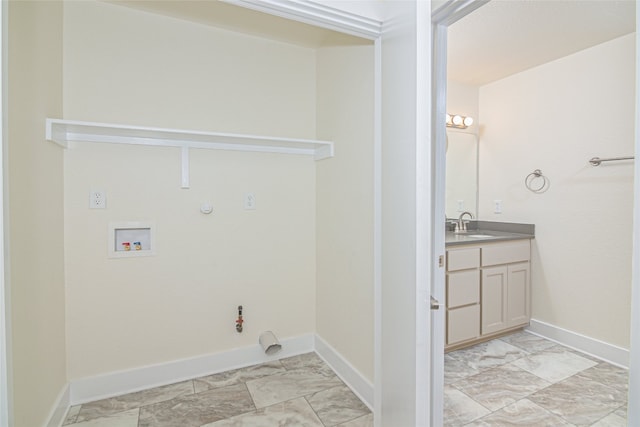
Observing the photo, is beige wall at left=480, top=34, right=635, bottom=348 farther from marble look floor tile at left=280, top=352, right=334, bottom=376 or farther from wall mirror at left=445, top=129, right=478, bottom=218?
marble look floor tile at left=280, top=352, right=334, bottom=376

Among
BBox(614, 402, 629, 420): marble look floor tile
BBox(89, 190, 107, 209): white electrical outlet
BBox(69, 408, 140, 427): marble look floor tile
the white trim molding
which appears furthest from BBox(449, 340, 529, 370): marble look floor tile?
BBox(89, 190, 107, 209): white electrical outlet

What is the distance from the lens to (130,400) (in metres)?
1.90

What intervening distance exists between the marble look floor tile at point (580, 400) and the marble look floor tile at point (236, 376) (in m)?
1.68

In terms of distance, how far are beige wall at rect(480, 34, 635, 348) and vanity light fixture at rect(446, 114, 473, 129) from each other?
27cm

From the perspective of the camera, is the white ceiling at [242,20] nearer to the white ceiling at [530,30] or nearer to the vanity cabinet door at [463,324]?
the white ceiling at [530,30]

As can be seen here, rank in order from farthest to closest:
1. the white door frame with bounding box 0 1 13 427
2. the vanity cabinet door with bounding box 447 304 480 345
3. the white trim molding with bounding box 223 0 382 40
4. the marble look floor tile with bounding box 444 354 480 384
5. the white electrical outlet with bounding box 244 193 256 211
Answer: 1. the vanity cabinet door with bounding box 447 304 480 345
2. the white electrical outlet with bounding box 244 193 256 211
3. the marble look floor tile with bounding box 444 354 480 384
4. the white trim molding with bounding box 223 0 382 40
5. the white door frame with bounding box 0 1 13 427

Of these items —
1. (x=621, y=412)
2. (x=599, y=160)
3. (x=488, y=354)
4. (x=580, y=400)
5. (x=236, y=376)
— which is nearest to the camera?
(x=621, y=412)

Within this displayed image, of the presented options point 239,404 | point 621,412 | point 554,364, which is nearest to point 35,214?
point 239,404

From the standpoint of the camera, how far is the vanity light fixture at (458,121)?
10.4 ft

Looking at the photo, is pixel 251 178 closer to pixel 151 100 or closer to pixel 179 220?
pixel 179 220

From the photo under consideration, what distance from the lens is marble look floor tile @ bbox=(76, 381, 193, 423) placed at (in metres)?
1.78

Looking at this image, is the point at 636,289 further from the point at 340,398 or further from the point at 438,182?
the point at 340,398

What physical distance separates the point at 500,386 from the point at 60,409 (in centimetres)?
261

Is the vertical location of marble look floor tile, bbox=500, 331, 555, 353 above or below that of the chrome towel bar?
below
